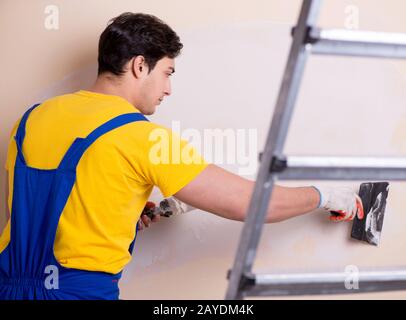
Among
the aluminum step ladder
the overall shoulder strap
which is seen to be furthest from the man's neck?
the aluminum step ladder

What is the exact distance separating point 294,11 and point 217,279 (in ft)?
2.98

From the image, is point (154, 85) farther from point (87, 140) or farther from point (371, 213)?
point (371, 213)

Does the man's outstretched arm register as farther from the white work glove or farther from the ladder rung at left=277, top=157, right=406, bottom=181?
the ladder rung at left=277, top=157, right=406, bottom=181

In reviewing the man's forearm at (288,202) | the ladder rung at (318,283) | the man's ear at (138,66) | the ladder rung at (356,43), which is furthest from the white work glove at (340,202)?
the ladder rung at (356,43)

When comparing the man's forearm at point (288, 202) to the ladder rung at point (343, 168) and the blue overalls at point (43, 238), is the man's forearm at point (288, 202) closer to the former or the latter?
the blue overalls at point (43, 238)

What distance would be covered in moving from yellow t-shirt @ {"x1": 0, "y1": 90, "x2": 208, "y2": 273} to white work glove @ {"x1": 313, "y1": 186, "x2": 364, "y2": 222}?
463 mm

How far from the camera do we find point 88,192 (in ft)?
4.73

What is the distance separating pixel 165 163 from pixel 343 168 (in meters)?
0.59

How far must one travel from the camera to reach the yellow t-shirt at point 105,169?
55.7 inches

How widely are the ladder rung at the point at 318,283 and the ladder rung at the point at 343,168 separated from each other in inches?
6.0

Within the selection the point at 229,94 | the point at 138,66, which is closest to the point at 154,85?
the point at 138,66

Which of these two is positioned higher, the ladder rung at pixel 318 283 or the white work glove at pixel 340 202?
the ladder rung at pixel 318 283

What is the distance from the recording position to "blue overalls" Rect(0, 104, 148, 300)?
145 cm
